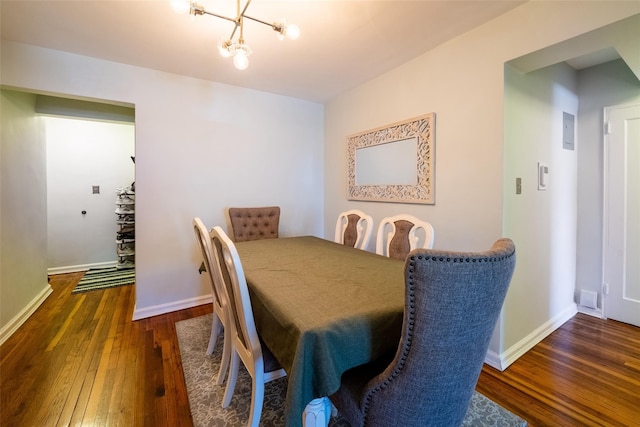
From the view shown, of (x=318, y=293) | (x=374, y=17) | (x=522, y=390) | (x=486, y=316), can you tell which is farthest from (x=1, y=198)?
(x=522, y=390)

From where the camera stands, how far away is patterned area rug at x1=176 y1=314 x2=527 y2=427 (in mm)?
1410

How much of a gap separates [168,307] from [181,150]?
1605 millimetres

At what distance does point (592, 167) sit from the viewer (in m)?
2.54

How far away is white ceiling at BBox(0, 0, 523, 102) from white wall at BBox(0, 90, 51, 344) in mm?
776

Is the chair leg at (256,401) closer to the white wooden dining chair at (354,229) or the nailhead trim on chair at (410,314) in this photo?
the nailhead trim on chair at (410,314)

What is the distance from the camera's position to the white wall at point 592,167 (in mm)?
2439

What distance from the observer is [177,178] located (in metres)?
2.77

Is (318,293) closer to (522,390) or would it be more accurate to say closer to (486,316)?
(486,316)

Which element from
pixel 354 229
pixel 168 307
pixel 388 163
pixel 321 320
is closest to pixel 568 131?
pixel 388 163

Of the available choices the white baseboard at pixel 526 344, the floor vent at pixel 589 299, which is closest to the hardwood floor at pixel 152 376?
the white baseboard at pixel 526 344

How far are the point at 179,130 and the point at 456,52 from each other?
8.43 ft

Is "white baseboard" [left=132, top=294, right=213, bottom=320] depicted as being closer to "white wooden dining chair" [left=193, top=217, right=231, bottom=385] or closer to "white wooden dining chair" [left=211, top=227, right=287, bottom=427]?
"white wooden dining chair" [left=193, top=217, right=231, bottom=385]

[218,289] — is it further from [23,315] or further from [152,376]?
[23,315]

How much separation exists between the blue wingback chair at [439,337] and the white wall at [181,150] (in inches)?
98.5
